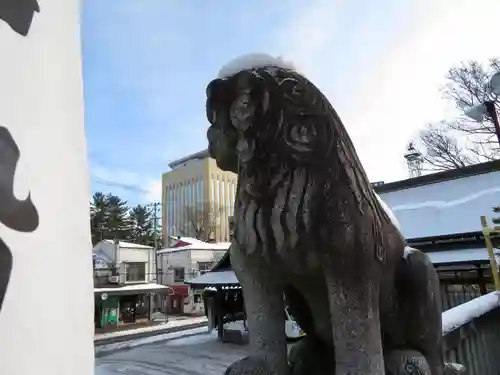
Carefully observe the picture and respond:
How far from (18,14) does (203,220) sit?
1033 inches

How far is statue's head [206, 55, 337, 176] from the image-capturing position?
86cm

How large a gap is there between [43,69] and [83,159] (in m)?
0.26

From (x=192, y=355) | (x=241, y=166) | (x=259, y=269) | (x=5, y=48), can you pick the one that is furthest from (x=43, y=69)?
(x=192, y=355)

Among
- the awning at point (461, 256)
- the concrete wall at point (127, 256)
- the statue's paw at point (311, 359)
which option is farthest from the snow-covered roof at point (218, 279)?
the concrete wall at point (127, 256)

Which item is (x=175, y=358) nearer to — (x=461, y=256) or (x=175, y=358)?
(x=175, y=358)

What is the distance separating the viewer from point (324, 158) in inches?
34.7

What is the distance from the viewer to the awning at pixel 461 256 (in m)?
5.04

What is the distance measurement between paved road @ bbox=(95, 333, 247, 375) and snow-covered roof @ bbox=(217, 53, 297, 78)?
20.8ft

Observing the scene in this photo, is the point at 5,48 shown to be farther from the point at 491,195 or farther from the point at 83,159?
the point at 491,195

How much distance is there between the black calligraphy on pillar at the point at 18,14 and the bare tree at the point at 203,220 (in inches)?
972

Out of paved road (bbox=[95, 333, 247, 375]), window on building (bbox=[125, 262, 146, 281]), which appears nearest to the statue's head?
paved road (bbox=[95, 333, 247, 375])

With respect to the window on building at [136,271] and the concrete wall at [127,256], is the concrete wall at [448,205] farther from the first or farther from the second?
the window on building at [136,271]

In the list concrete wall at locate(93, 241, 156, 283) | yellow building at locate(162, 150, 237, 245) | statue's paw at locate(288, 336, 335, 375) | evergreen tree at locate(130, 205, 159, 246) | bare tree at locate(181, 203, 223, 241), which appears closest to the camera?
statue's paw at locate(288, 336, 335, 375)

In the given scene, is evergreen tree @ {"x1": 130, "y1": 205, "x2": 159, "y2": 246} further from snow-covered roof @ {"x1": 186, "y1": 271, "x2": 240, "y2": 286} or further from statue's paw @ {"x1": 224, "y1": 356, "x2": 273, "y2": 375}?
statue's paw @ {"x1": 224, "y1": 356, "x2": 273, "y2": 375}
